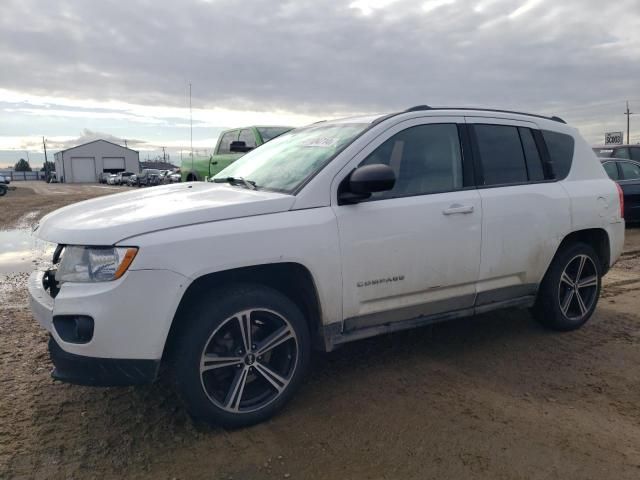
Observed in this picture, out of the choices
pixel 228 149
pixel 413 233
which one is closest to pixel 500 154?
pixel 413 233

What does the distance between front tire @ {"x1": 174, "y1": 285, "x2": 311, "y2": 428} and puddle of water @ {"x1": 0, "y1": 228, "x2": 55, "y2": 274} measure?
11.2ft

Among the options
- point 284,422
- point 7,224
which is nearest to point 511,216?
point 284,422

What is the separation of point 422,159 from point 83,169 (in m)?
81.1

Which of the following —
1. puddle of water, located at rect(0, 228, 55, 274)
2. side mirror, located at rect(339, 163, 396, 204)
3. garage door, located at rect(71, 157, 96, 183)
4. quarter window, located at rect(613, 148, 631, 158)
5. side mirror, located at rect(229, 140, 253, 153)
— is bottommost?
puddle of water, located at rect(0, 228, 55, 274)

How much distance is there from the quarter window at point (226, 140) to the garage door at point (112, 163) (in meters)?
72.5

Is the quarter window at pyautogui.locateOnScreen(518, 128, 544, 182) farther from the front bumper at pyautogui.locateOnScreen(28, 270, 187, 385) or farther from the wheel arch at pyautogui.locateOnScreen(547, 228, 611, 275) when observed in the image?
the front bumper at pyautogui.locateOnScreen(28, 270, 187, 385)

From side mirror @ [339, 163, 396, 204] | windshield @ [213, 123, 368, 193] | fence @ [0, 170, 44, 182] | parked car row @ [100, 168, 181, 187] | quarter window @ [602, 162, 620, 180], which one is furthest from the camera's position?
fence @ [0, 170, 44, 182]

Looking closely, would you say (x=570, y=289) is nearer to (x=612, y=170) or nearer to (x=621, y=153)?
(x=612, y=170)

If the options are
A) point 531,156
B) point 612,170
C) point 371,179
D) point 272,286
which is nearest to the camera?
point 371,179

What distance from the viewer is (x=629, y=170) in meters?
11.0

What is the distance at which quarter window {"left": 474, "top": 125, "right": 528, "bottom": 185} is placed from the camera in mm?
4156

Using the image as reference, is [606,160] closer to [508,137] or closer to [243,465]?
[508,137]

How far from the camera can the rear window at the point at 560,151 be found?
15.1 feet

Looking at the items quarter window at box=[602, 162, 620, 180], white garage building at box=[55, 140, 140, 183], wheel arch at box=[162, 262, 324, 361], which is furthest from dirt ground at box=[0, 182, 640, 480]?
white garage building at box=[55, 140, 140, 183]
